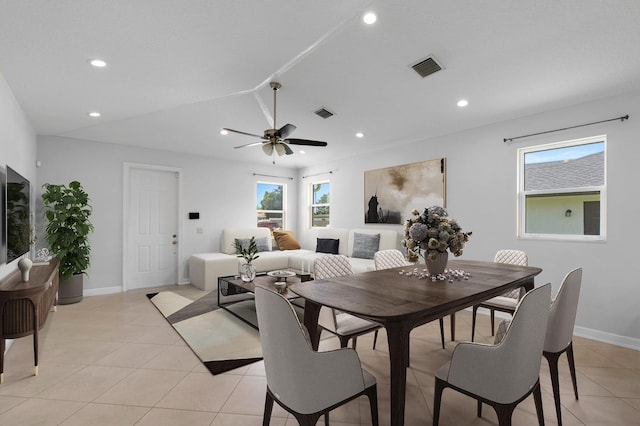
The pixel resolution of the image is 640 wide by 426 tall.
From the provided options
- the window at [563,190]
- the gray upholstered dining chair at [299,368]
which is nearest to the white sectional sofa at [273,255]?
the window at [563,190]

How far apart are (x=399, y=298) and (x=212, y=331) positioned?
249 cm

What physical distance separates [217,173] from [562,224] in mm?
5620

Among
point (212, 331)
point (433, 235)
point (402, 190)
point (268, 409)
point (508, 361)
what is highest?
point (402, 190)

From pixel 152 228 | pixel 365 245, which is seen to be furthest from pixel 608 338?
pixel 152 228

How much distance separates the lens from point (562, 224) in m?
3.52

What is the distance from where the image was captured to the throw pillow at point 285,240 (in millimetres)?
6613

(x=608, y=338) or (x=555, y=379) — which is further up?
(x=555, y=379)

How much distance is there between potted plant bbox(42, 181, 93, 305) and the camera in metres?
4.14

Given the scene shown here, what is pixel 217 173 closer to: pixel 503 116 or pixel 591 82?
pixel 503 116

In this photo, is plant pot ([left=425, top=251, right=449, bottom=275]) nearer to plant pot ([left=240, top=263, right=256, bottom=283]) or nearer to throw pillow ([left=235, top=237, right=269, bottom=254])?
plant pot ([left=240, top=263, right=256, bottom=283])

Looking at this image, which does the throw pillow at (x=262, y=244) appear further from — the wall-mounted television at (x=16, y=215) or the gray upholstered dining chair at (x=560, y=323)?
the gray upholstered dining chair at (x=560, y=323)

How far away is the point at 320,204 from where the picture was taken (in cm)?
688

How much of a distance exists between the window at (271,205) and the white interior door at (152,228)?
5.94ft

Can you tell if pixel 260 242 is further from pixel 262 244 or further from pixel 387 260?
pixel 387 260
